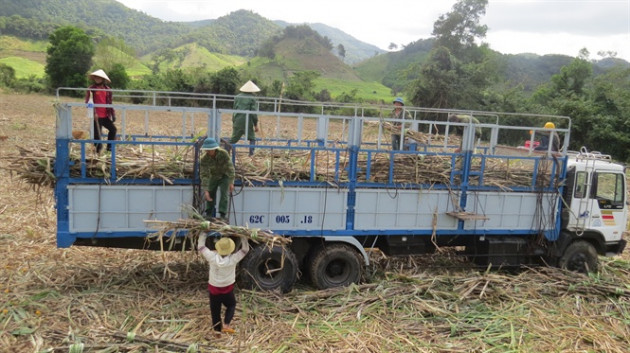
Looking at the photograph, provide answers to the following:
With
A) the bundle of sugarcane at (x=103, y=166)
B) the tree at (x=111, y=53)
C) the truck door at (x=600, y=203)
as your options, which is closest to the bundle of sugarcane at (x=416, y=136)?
the truck door at (x=600, y=203)

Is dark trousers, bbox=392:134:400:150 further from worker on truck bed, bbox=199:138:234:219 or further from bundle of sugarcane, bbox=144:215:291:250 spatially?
worker on truck bed, bbox=199:138:234:219

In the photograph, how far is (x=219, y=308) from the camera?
548 centimetres

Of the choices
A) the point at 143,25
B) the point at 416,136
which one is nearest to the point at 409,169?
the point at 416,136

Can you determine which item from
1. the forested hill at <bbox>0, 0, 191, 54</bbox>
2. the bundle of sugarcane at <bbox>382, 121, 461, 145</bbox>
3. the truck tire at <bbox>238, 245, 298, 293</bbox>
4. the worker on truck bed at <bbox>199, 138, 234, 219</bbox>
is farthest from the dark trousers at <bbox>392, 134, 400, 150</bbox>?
the forested hill at <bbox>0, 0, 191, 54</bbox>

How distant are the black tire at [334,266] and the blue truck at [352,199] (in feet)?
0.05

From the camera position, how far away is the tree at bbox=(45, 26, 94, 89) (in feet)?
128

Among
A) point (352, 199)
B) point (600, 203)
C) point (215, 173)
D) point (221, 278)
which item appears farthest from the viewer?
point (600, 203)

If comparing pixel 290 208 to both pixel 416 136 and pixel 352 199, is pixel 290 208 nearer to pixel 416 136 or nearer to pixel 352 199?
pixel 352 199

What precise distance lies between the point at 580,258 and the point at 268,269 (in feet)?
17.6

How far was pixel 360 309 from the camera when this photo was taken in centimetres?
613

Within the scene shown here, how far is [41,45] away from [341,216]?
303ft

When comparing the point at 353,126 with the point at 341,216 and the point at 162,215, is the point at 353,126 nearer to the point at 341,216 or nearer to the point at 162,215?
the point at 341,216

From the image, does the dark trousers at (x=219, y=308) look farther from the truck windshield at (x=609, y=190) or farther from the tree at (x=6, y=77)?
the tree at (x=6, y=77)

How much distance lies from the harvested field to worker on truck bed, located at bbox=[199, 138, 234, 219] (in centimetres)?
99
